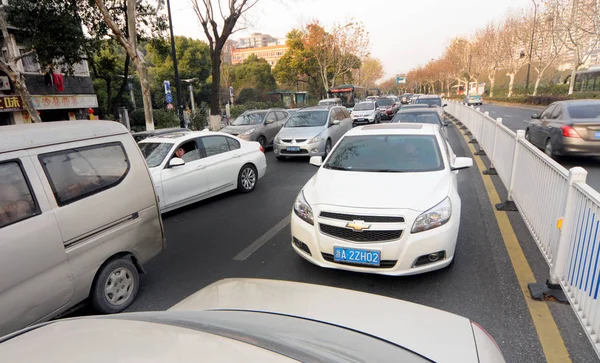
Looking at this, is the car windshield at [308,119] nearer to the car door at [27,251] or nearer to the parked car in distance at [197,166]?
the parked car in distance at [197,166]

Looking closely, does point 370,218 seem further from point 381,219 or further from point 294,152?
point 294,152

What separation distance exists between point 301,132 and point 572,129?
6731 mm

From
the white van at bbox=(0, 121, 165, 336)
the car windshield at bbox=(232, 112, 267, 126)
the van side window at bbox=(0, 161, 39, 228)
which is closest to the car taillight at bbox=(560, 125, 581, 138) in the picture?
the white van at bbox=(0, 121, 165, 336)

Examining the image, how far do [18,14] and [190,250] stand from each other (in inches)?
443

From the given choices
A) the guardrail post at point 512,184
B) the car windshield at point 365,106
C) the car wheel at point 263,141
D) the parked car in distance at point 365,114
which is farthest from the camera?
the car windshield at point 365,106

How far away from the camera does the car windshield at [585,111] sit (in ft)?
26.6

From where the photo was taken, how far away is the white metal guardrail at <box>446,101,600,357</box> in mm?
2572

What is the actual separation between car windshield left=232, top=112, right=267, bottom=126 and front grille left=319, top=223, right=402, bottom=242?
415 inches

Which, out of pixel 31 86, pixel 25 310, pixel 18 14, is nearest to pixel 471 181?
pixel 25 310

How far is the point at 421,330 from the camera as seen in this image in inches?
67.3

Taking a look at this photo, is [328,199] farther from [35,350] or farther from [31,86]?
[31,86]

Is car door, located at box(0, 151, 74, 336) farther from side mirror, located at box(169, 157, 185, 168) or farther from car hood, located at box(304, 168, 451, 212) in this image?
side mirror, located at box(169, 157, 185, 168)

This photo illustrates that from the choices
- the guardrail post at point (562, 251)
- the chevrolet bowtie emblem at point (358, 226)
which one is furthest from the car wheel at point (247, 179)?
the guardrail post at point (562, 251)

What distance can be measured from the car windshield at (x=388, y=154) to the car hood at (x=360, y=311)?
2657 millimetres
